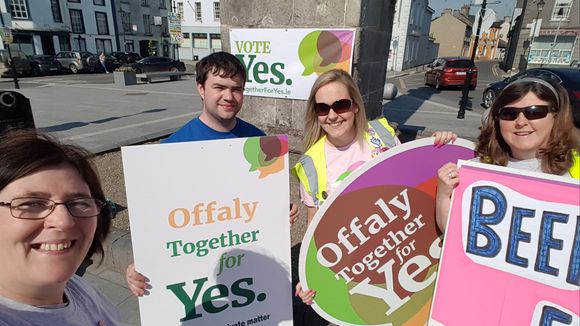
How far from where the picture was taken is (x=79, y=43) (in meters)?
35.4

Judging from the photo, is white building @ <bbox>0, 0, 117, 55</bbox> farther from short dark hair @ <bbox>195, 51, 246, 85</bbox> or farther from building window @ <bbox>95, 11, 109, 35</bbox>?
short dark hair @ <bbox>195, 51, 246, 85</bbox>

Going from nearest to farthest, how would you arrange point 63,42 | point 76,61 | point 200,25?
point 76,61 < point 63,42 < point 200,25

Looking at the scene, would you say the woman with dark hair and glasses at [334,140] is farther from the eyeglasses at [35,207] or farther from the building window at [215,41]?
the building window at [215,41]

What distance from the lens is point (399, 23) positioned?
1371 inches

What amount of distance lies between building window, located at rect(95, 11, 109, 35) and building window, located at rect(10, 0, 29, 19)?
7.35 m

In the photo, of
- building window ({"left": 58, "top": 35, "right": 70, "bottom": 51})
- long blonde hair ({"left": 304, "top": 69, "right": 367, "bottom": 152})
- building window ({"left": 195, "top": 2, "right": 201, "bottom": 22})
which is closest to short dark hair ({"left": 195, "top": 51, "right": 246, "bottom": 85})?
long blonde hair ({"left": 304, "top": 69, "right": 367, "bottom": 152})

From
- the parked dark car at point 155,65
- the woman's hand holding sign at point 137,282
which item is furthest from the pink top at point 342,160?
the parked dark car at point 155,65

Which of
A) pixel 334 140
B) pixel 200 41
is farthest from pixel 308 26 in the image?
pixel 200 41

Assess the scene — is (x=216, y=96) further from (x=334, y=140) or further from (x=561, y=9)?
(x=561, y=9)

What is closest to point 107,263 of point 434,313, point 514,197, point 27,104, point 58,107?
point 27,104

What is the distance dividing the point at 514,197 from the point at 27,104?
13.1ft

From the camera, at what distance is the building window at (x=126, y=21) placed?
3965 centimetres

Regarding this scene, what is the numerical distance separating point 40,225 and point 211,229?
0.74 meters

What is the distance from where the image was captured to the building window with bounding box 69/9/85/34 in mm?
34500
